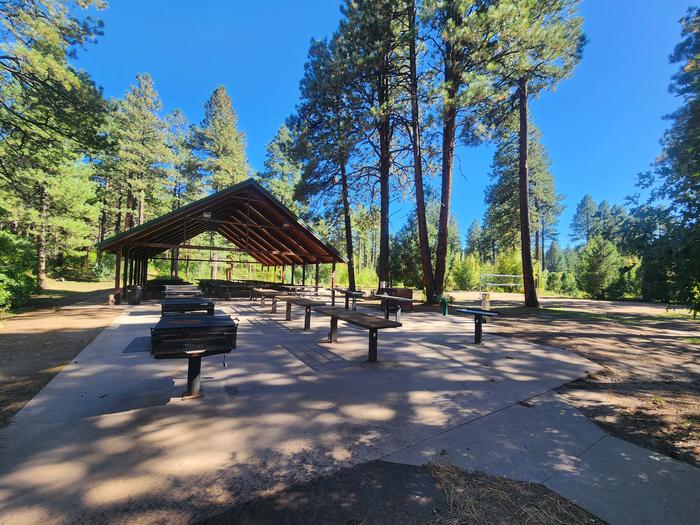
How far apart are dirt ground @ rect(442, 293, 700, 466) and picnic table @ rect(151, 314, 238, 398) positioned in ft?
13.6

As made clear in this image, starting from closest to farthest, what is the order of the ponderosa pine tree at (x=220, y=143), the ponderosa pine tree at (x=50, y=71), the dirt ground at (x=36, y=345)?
1. the dirt ground at (x=36, y=345)
2. the ponderosa pine tree at (x=50, y=71)
3. the ponderosa pine tree at (x=220, y=143)

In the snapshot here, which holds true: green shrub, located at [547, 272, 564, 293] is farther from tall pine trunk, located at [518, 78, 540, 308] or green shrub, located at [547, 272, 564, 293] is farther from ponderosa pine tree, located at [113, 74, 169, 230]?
ponderosa pine tree, located at [113, 74, 169, 230]

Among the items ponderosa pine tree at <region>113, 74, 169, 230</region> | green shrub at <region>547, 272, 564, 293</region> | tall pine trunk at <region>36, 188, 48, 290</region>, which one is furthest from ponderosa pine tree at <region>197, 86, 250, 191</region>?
green shrub at <region>547, 272, 564, 293</region>

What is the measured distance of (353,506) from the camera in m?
1.99

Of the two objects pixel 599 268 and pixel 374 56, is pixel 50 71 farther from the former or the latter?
pixel 599 268

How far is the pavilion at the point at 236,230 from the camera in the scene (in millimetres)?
10997

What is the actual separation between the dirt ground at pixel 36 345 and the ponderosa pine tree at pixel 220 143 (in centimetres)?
2196

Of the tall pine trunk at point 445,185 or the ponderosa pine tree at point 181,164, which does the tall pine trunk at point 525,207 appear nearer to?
the tall pine trunk at point 445,185

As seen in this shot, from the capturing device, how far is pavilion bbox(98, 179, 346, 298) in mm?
10997

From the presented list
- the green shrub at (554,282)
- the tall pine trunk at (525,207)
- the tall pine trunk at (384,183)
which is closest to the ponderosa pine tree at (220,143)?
the tall pine trunk at (384,183)

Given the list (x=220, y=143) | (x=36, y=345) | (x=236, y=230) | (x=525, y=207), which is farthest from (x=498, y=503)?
(x=220, y=143)

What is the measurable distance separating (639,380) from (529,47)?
11.8 metres

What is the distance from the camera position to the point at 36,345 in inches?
231

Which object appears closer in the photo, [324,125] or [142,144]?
[324,125]
